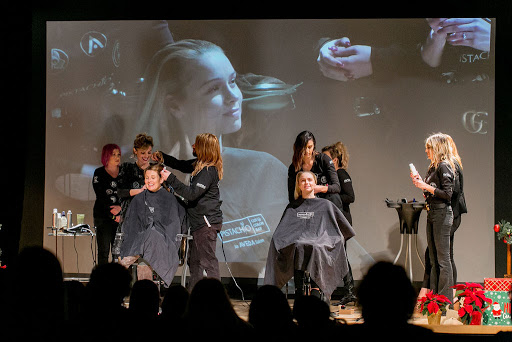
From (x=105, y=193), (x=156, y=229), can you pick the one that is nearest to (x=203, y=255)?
(x=156, y=229)

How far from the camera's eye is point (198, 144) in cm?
497

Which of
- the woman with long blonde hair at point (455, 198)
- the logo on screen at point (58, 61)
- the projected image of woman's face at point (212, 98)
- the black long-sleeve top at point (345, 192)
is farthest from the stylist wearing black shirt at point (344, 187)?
the logo on screen at point (58, 61)

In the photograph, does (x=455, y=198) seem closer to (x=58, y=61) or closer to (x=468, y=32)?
(x=468, y=32)

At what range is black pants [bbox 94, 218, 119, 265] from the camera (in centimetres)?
569

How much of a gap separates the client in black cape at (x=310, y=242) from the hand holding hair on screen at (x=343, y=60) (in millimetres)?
1689

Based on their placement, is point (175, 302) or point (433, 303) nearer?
point (175, 302)

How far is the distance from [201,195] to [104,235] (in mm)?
1314

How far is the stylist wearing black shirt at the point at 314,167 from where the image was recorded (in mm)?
5234

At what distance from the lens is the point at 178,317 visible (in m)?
2.48

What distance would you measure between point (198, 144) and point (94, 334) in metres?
2.91

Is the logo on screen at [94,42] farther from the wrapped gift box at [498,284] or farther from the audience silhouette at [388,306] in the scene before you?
A: the audience silhouette at [388,306]

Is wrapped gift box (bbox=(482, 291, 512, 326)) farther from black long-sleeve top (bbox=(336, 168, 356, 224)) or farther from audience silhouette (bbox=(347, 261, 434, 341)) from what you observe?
audience silhouette (bbox=(347, 261, 434, 341))

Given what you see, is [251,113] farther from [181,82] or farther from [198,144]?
[198,144]

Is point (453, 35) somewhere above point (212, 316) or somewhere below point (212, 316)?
above
